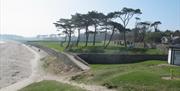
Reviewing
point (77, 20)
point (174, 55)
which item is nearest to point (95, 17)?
point (77, 20)

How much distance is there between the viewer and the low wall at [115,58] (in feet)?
132

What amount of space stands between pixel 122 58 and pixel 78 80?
1819 centimetres

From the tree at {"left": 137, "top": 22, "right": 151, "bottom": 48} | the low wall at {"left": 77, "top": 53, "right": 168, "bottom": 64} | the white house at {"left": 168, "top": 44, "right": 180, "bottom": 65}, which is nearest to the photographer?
the white house at {"left": 168, "top": 44, "right": 180, "bottom": 65}

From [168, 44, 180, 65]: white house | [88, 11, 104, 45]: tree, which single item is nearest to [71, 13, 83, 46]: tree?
[88, 11, 104, 45]: tree

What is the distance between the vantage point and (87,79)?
2259 centimetres

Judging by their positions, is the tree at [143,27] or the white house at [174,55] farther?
the tree at [143,27]

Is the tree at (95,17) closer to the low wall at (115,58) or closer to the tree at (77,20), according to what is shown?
the tree at (77,20)

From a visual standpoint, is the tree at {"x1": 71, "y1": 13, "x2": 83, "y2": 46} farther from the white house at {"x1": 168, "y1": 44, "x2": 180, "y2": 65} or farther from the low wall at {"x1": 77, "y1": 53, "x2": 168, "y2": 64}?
the white house at {"x1": 168, "y1": 44, "x2": 180, "y2": 65}

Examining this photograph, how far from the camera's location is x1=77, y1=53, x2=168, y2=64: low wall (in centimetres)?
4031

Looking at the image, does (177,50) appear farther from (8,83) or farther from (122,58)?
(8,83)

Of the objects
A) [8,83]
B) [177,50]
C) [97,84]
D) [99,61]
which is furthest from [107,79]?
[99,61]

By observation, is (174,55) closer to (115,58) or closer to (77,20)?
(115,58)

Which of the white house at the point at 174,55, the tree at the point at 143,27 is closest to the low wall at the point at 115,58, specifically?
the white house at the point at 174,55

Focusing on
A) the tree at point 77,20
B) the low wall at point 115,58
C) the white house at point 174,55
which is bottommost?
the low wall at point 115,58
